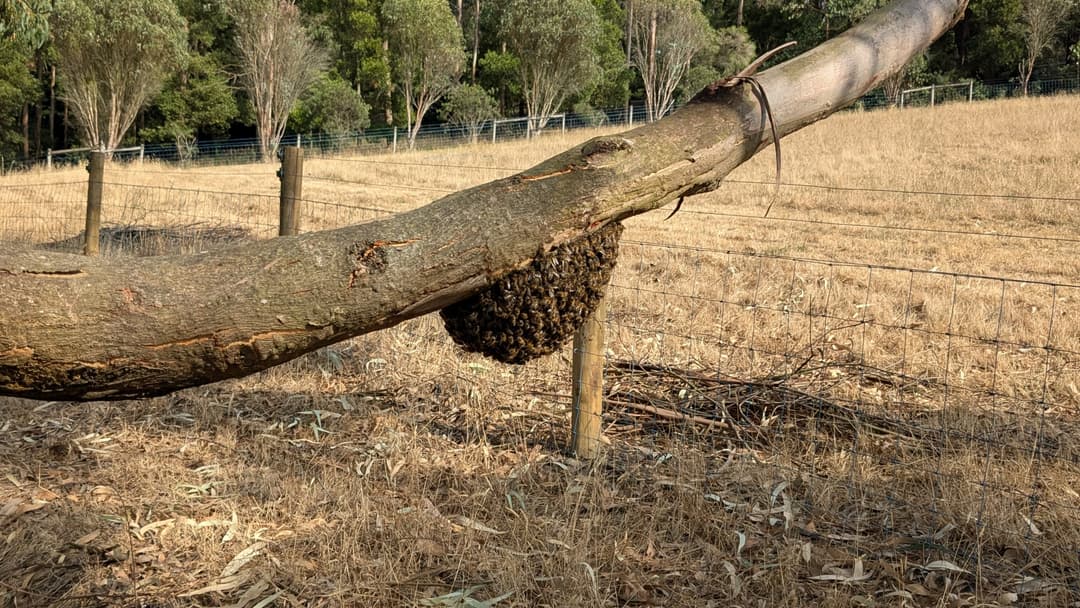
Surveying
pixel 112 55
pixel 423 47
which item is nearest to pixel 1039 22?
pixel 423 47

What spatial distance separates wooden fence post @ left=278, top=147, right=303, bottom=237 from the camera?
632 centimetres

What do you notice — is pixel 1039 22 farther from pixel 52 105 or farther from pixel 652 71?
pixel 52 105

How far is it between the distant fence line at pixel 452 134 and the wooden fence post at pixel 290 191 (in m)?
28.2

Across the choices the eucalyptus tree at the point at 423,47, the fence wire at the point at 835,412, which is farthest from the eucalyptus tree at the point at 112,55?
the fence wire at the point at 835,412

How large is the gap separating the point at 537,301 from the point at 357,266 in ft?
1.78

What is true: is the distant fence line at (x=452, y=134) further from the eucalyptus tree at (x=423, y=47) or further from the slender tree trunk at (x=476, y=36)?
the slender tree trunk at (x=476, y=36)

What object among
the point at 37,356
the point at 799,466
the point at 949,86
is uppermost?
the point at 949,86

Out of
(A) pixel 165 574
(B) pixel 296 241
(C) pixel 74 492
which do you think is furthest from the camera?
(C) pixel 74 492

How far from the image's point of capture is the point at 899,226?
1338cm

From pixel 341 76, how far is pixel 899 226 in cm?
3333

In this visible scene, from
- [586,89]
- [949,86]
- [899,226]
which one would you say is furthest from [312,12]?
[899,226]

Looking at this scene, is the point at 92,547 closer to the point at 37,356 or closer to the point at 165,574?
the point at 165,574

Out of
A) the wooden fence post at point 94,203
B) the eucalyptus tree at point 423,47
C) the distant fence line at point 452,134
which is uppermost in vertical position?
the eucalyptus tree at point 423,47

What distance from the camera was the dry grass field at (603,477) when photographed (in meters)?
3.32
